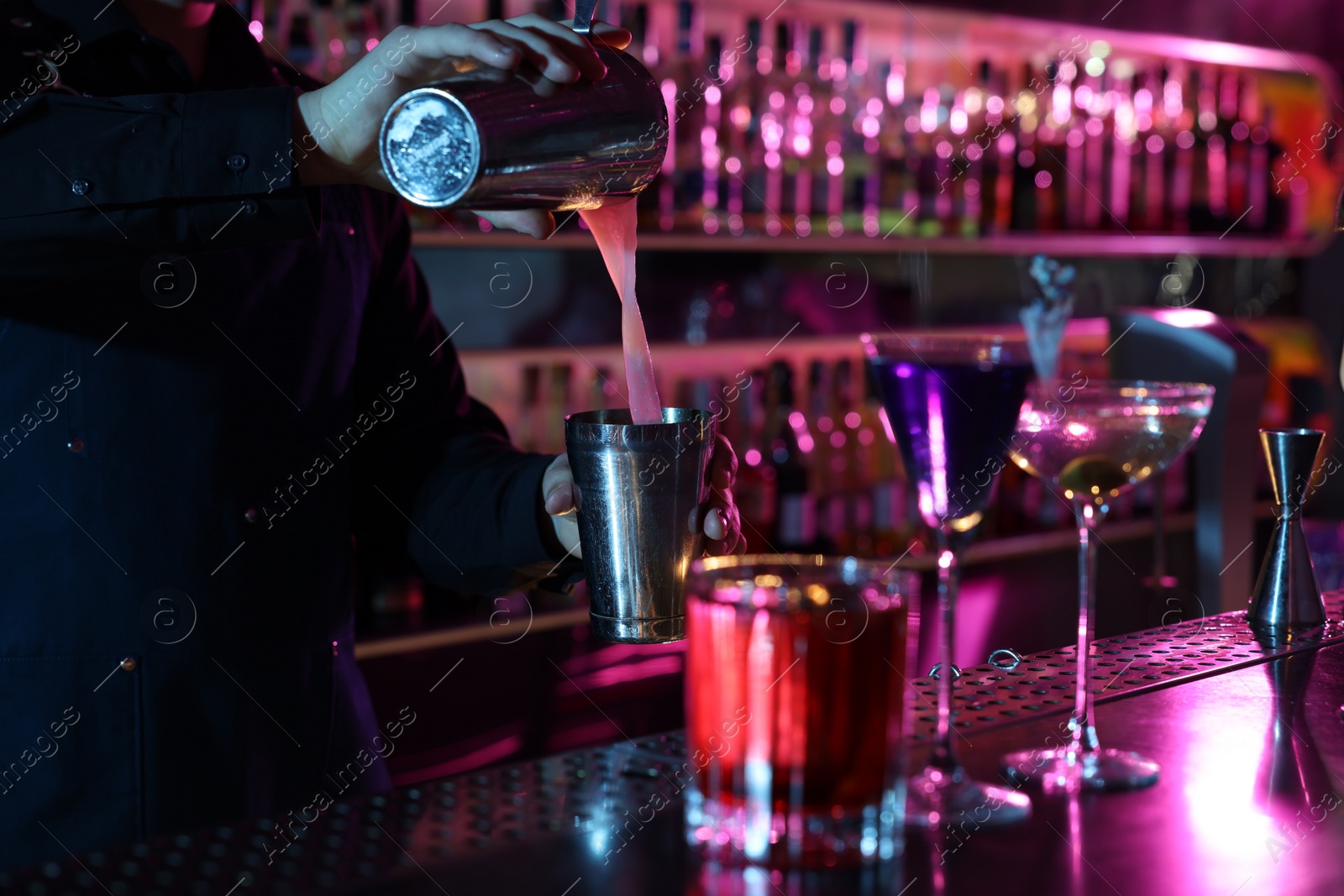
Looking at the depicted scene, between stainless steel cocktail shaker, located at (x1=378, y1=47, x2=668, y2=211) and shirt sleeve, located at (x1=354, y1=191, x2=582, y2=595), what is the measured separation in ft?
1.44

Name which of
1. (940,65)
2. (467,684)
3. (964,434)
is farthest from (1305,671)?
Result: (940,65)

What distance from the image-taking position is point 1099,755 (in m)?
0.70

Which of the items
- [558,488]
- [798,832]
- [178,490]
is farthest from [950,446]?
[178,490]

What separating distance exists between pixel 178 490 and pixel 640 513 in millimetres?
531

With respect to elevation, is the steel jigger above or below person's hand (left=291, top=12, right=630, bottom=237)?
below

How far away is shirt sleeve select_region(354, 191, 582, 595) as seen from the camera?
1.23 m

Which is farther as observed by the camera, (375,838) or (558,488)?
(558,488)

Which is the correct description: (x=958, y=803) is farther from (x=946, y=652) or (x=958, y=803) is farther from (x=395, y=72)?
(x=395, y=72)

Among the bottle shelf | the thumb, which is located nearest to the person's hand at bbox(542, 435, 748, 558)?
the thumb

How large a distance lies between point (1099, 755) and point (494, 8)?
1.77 metres

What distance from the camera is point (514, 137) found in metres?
0.74

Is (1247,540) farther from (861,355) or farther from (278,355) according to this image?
(278,355)

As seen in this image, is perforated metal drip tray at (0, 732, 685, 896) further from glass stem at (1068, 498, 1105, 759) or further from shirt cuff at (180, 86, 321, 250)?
shirt cuff at (180, 86, 321, 250)

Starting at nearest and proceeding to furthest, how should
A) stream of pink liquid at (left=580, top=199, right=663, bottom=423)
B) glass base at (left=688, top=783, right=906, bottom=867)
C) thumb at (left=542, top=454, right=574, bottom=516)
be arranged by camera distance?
1. glass base at (left=688, top=783, right=906, bottom=867)
2. stream of pink liquid at (left=580, top=199, right=663, bottom=423)
3. thumb at (left=542, top=454, right=574, bottom=516)
